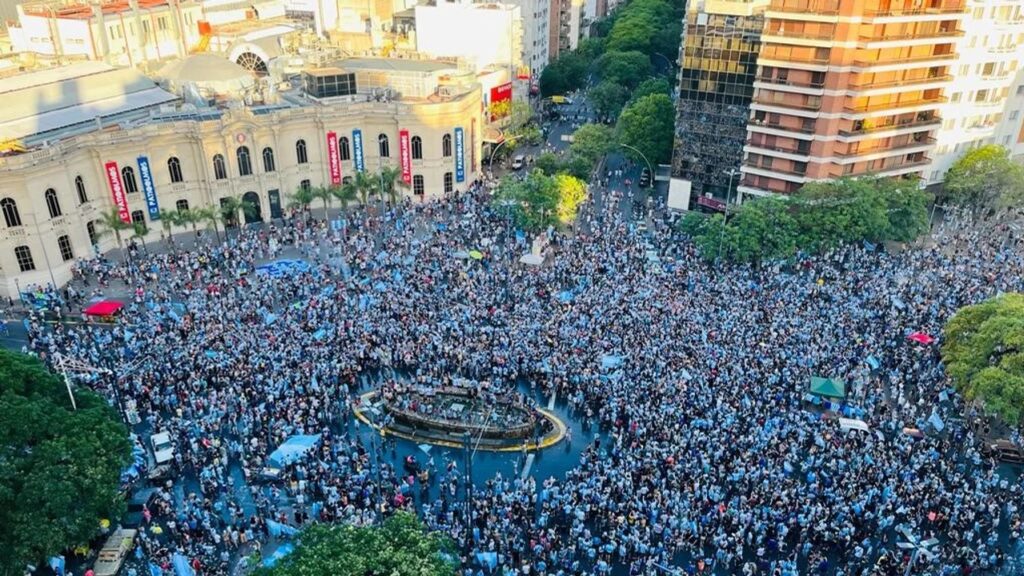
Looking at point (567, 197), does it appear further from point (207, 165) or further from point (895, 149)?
point (207, 165)

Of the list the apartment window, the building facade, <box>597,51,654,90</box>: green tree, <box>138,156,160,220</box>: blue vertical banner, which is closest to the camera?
the building facade

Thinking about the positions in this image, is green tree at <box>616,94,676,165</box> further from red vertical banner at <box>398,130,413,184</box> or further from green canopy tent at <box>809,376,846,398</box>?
green canopy tent at <box>809,376,846,398</box>

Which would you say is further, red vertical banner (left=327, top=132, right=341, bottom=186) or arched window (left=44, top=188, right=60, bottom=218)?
red vertical banner (left=327, top=132, right=341, bottom=186)

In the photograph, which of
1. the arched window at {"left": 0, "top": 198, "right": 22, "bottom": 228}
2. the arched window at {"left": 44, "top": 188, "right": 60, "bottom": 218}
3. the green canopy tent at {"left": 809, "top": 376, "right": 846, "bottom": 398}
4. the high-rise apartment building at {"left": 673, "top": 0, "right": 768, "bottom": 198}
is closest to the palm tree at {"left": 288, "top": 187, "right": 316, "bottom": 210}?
the arched window at {"left": 44, "top": 188, "right": 60, "bottom": 218}

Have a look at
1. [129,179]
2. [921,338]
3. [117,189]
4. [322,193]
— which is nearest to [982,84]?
[921,338]

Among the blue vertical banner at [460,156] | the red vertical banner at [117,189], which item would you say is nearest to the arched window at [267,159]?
the red vertical banner at [117,189]

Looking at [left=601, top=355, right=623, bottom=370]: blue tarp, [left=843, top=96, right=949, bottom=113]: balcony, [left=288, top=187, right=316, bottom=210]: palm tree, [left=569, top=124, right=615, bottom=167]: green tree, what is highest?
[left=843, top=96, right=949, bottom=113]: balcony
